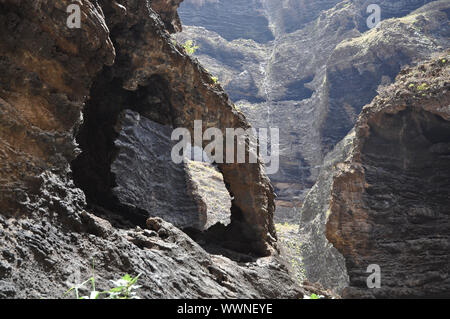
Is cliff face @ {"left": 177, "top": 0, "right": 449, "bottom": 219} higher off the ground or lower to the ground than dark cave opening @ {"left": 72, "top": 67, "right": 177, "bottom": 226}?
higher

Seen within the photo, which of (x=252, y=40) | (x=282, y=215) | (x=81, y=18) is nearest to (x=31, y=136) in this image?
(x=81, y=18)

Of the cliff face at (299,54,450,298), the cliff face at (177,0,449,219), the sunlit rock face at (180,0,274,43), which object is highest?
the sunlit rock face at (180,0,274,43)

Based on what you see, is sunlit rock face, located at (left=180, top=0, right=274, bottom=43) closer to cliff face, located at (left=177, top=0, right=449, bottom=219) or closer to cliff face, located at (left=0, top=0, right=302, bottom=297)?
cliff face, located at (left=177, top=0, right=449, bottom=219)

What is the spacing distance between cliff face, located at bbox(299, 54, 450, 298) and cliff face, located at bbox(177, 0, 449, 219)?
22117 mm

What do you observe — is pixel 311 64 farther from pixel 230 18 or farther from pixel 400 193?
pixel 400 193

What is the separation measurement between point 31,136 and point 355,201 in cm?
1374

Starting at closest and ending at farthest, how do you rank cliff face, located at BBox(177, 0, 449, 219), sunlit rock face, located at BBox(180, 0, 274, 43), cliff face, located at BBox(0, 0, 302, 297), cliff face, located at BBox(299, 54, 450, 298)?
cliff face, located at BBox(0, 0, 302, 297), cliff face, located at BBox(299, 54, 450, 298), cliff face, located at BBox(177, 0, 449, 219), sunlit rock face, located at BBox(180, 0, 274, 43)

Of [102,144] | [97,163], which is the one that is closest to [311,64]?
[102,144]

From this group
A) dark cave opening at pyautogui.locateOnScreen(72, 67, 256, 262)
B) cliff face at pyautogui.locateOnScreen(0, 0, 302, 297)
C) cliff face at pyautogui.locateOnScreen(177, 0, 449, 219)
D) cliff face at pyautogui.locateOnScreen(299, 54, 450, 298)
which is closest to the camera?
cliff face at pyautogui.locateOnScreen(0, 0, 302, 297)

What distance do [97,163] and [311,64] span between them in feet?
169

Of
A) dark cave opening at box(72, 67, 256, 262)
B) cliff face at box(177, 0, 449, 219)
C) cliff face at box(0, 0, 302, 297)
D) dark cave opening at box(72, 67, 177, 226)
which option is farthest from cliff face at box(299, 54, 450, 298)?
cliff face at box(177, 0, 449, 219)

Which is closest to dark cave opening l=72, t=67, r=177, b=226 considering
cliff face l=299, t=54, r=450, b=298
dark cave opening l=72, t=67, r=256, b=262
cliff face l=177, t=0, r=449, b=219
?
dark cave opening l=72, t=67, r=256, b=262

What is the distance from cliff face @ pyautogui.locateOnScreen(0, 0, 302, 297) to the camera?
4.87 meters

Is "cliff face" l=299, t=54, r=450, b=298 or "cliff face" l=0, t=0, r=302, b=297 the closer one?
"cliff face" l=0, t=0, r=302, b=297
